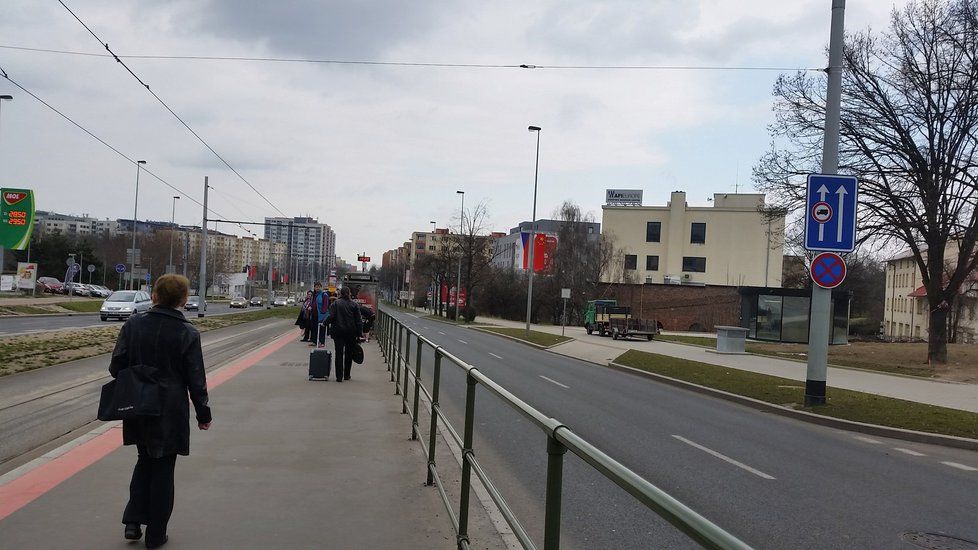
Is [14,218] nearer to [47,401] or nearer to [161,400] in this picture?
[47,401]

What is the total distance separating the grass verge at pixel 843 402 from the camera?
12133mm

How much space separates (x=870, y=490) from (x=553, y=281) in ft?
227

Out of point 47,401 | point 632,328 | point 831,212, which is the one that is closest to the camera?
point 47,401

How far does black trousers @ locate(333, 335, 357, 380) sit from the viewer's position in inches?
526

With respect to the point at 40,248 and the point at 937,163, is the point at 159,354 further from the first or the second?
the point at 40,248

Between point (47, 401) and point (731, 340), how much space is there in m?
25.6

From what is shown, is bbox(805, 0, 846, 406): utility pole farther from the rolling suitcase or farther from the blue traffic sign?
the rolling suitcase

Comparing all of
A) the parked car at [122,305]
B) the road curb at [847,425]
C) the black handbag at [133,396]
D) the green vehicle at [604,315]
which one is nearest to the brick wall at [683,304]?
the green vehicle at [604,315]

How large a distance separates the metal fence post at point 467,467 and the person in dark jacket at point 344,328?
8700 mm

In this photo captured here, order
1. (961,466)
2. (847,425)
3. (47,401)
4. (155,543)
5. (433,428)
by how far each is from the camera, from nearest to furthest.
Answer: (155,543)
(433,428)
(961,466)
(47,401)
(847,425)

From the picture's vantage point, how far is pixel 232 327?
34250mm

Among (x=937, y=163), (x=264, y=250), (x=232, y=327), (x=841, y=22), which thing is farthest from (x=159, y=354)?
(x=264, y=250)

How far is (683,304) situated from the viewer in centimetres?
6494

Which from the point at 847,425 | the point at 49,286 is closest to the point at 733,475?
the point at 847,425
